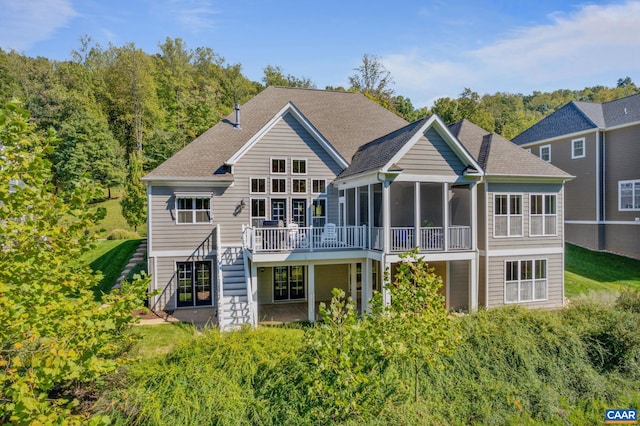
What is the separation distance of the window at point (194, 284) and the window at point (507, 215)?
39.0ft

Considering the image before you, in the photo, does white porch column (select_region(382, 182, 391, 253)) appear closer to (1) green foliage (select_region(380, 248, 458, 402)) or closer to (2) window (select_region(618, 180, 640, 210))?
(1) green foliage (select_region(380, 248, 458, 402))

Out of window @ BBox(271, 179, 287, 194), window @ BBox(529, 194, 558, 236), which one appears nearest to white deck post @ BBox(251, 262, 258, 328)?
window @ BBox(271, 179, 287, 194)

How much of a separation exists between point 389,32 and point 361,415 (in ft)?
44.5

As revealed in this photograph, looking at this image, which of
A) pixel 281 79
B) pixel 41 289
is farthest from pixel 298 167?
pixel 281 79

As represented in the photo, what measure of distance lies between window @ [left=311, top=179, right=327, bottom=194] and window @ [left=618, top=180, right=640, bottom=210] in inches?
701

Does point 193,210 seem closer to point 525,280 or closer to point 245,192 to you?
point 245,192

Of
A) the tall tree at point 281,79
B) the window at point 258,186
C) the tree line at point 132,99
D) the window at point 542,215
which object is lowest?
the window at point 542,215

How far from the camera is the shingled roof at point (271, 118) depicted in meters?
15.0

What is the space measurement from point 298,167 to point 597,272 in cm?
1655

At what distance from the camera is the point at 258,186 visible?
50.8 ft

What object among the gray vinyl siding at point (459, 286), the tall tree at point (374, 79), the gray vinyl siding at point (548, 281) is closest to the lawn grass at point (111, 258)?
the gray vinyl siding at point (459, 286)

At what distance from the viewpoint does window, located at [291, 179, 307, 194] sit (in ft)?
52.0

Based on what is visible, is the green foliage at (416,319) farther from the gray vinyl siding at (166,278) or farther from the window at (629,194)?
the window at (629,194)

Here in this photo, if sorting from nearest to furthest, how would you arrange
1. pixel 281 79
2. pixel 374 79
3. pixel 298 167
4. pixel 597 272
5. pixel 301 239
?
pixel 301 239 < pixel 298 167 < pixel 597 272 < pixel 374 79 < pixel 281 79
